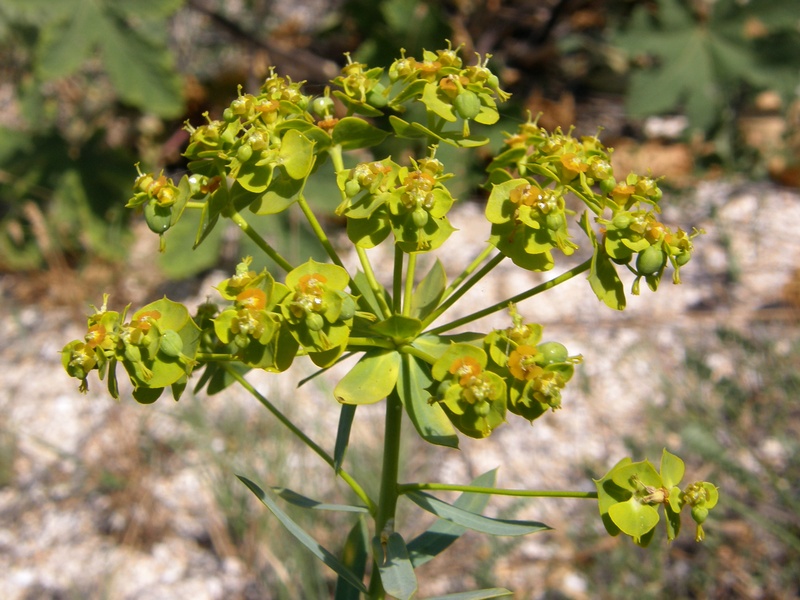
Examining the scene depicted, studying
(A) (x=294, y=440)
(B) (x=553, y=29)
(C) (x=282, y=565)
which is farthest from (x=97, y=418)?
(B) (x=553, y=29)

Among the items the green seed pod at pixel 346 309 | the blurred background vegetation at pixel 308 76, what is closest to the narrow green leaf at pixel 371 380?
the green seed pod at pixel 346 309

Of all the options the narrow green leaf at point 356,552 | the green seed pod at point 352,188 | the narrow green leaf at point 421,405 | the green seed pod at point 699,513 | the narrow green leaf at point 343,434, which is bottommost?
the narrow green leaf at point 356,552

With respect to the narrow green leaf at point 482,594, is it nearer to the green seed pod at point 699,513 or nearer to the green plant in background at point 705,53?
the green seed pod at point 699,513

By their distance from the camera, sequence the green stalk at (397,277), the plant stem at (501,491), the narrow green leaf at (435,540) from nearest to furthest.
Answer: the plant stem at (501,491)
the green stalk at (397,277)
the narrow green leaf at (435,540)

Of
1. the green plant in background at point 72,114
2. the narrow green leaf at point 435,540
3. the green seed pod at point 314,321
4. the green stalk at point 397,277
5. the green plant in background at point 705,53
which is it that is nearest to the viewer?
the green seed pod at point 314,321

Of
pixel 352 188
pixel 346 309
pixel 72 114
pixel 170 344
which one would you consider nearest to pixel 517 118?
pixel 352 188

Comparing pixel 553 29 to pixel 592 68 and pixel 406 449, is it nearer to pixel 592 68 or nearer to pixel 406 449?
pixel 592 68
